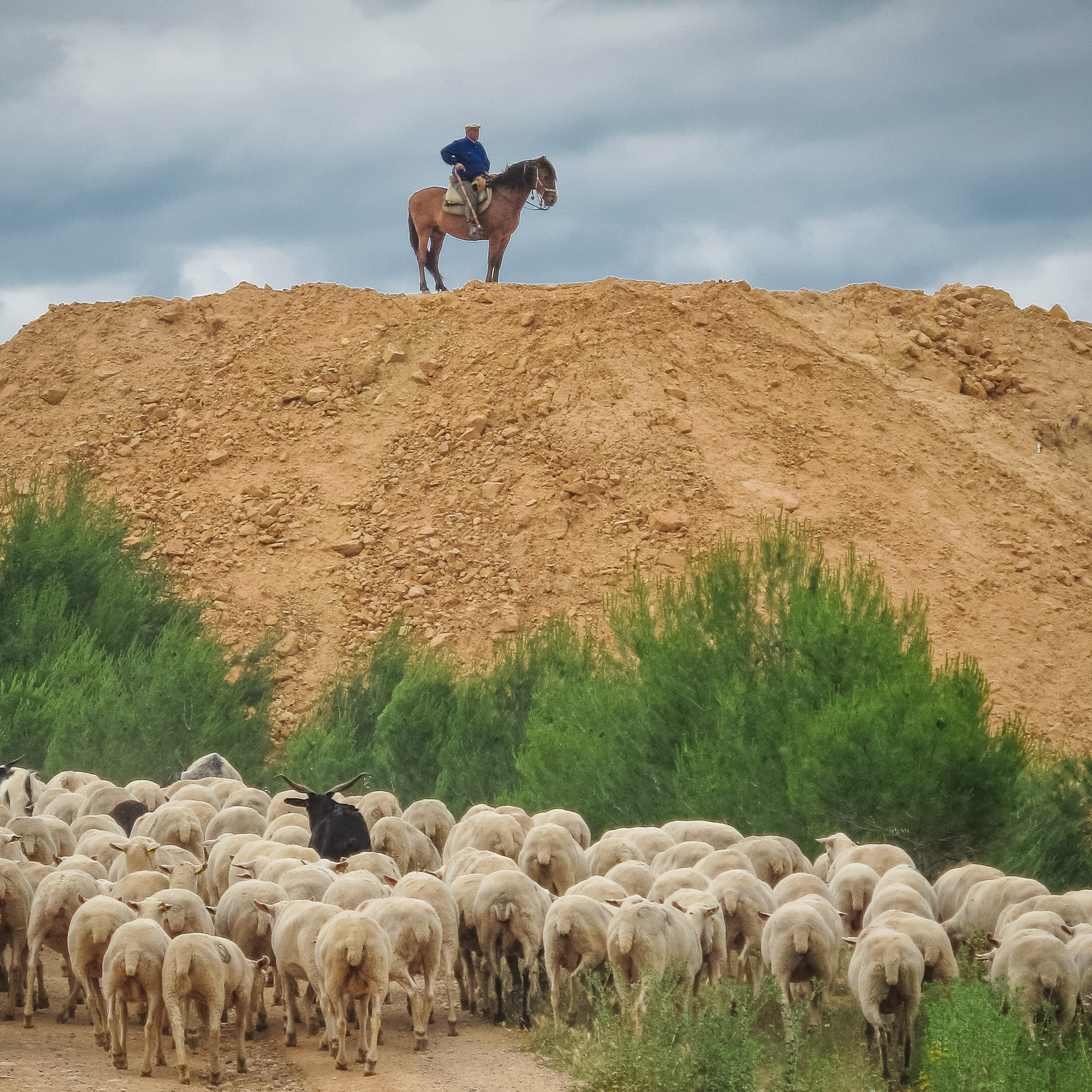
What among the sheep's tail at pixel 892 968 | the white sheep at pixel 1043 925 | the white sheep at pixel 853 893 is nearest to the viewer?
the sheep's tail at pixel 892 968

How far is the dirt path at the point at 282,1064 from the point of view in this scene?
9414 millimetres

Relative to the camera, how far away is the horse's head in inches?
1503

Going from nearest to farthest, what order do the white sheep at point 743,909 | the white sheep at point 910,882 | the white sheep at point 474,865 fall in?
the white sheep at point 743,909, the white sheep at point 910,882, the white sheep at point 474,865

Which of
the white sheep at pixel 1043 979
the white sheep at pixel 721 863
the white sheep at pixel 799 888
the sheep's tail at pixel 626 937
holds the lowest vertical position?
the white sheep at pixel 1043 979

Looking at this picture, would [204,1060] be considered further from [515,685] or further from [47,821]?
[515,685]

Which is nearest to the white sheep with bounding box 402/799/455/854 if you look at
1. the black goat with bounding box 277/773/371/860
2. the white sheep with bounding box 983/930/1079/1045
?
the black goat with bounding box 277/773/371/860

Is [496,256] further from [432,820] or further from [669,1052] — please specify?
[669,1052]

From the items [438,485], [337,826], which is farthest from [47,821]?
[438,485]

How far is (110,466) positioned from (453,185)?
Answer: 12702 mm

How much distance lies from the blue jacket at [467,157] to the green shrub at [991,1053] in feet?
103

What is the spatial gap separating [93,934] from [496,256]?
3386cm

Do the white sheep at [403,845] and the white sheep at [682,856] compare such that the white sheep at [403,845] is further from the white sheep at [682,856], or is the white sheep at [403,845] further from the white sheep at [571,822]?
the white sheep at [682,856]

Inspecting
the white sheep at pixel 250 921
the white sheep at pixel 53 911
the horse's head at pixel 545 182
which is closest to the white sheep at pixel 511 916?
the white sheep at pixel 250 921

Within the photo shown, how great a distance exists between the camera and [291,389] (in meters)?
41.8
